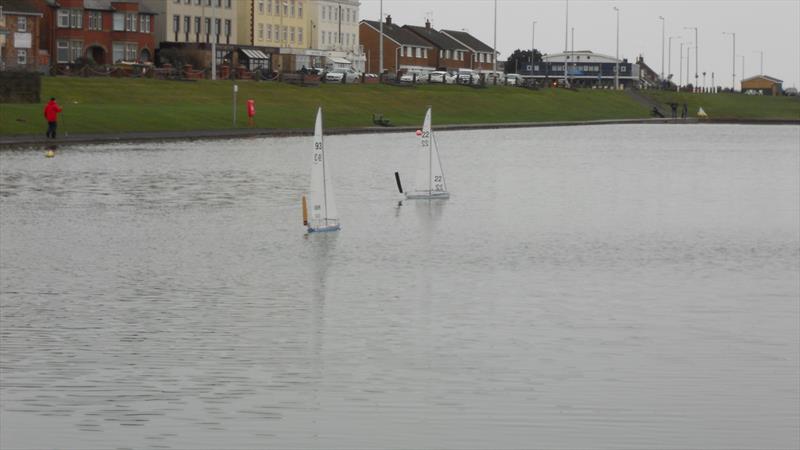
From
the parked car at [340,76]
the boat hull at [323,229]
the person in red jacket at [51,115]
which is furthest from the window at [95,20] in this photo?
the boat hull at [323,229]

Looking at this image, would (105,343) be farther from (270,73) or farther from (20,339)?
(270,73)

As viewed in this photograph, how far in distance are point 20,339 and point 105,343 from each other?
1.13 meters

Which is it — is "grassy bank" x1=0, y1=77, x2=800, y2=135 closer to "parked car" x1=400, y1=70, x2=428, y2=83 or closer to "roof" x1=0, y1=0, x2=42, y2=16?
"parked car" x1=400, y1=70, x2=428, y2=83

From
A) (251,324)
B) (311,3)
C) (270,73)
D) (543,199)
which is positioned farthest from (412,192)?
(311,3)

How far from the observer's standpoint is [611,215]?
4147 centimetres

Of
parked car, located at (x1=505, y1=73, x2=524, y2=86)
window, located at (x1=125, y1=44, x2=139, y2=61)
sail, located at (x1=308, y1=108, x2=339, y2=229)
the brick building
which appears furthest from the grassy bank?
sail, located at (x1=308, y1=108, x2=339, y2=229)

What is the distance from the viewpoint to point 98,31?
137875mm

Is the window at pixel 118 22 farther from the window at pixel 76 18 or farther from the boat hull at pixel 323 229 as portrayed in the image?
the boat hull at pixel 323 229

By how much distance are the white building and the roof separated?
5456 cm

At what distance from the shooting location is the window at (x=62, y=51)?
5281 inches

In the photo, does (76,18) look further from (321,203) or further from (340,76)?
(321,203)

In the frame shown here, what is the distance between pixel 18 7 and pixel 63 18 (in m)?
11.8

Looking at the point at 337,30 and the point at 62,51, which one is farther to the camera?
the point at 337,30

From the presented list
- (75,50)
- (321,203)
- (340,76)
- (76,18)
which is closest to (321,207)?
(321,203)
